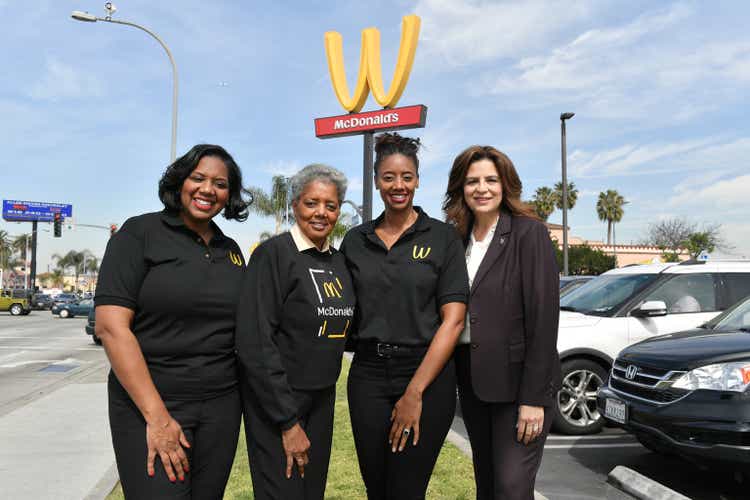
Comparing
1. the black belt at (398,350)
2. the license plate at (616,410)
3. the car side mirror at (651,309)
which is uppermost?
the car side mirror at (651,309)

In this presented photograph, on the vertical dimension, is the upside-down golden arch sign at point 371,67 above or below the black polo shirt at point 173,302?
above

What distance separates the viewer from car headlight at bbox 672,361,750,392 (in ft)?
13.7

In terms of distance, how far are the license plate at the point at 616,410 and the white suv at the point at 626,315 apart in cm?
97

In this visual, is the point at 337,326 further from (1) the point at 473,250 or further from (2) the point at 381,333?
(1) the point at 473,250

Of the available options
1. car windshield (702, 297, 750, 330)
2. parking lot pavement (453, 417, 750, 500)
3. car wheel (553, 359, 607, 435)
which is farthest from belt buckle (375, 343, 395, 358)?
car wheel (553, 359, 607, 435)

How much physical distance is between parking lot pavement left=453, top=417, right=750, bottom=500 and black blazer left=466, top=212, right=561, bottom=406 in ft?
7.74

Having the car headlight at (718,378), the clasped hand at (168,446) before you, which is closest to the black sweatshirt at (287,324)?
the clasped hand at (168,446)

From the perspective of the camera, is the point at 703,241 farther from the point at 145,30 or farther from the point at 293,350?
the point at 293,350

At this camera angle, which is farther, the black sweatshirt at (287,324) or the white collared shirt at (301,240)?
the white collared shirt at (301,240)

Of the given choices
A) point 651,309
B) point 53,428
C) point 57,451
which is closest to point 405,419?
point 57,451

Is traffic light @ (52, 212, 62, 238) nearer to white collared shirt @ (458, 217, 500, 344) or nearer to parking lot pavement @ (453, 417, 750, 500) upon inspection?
parking lot pavement @ (453, 417, 750, 500)

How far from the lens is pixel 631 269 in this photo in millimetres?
7430

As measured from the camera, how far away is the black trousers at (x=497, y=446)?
258 centimetres

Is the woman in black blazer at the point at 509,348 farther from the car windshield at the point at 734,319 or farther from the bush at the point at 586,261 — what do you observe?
the bush at the point at 586,261
